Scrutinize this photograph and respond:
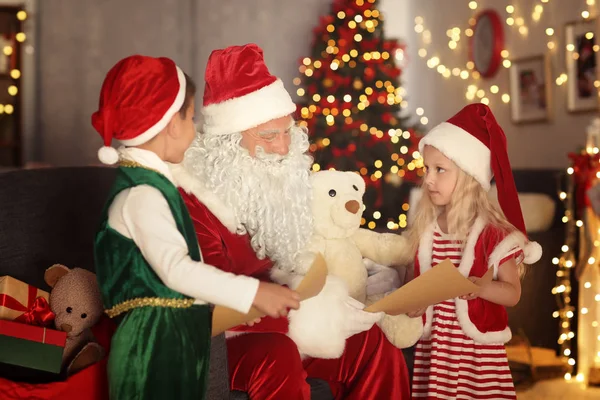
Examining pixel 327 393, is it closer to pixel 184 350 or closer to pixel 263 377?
pixel 263 377

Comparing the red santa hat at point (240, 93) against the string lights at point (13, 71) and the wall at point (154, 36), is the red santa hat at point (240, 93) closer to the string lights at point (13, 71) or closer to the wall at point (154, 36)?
the wall at point (154, 36)

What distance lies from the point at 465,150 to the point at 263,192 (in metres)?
0.61

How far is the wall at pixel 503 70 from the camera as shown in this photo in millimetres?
4738

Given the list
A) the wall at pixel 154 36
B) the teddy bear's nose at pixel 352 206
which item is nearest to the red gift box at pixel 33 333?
the teddy bear's nose at pixel 352 206

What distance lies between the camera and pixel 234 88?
224 centimetres

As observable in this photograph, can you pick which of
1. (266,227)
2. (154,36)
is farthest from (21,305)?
(154,36)

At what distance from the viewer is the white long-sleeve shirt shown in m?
1.49

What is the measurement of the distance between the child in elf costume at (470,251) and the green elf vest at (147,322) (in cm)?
76

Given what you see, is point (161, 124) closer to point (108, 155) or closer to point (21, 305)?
point (108, 155)

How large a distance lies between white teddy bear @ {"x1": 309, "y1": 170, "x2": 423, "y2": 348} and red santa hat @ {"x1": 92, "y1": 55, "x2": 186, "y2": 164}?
745 mm

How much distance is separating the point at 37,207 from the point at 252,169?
642 millimetres

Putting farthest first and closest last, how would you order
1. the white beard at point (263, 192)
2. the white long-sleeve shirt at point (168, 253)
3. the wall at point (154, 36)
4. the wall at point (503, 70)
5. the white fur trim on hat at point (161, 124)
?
the wall at point (154, 36) → the wall at point (503, 70) → the white beard at point (263, 192) → the white fur trim on hat at point (161, 124) → the white long-sleeve shirt at point (168, 253)

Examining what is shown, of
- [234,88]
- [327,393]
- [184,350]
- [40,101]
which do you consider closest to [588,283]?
[327,393]

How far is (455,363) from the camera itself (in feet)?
6.75
